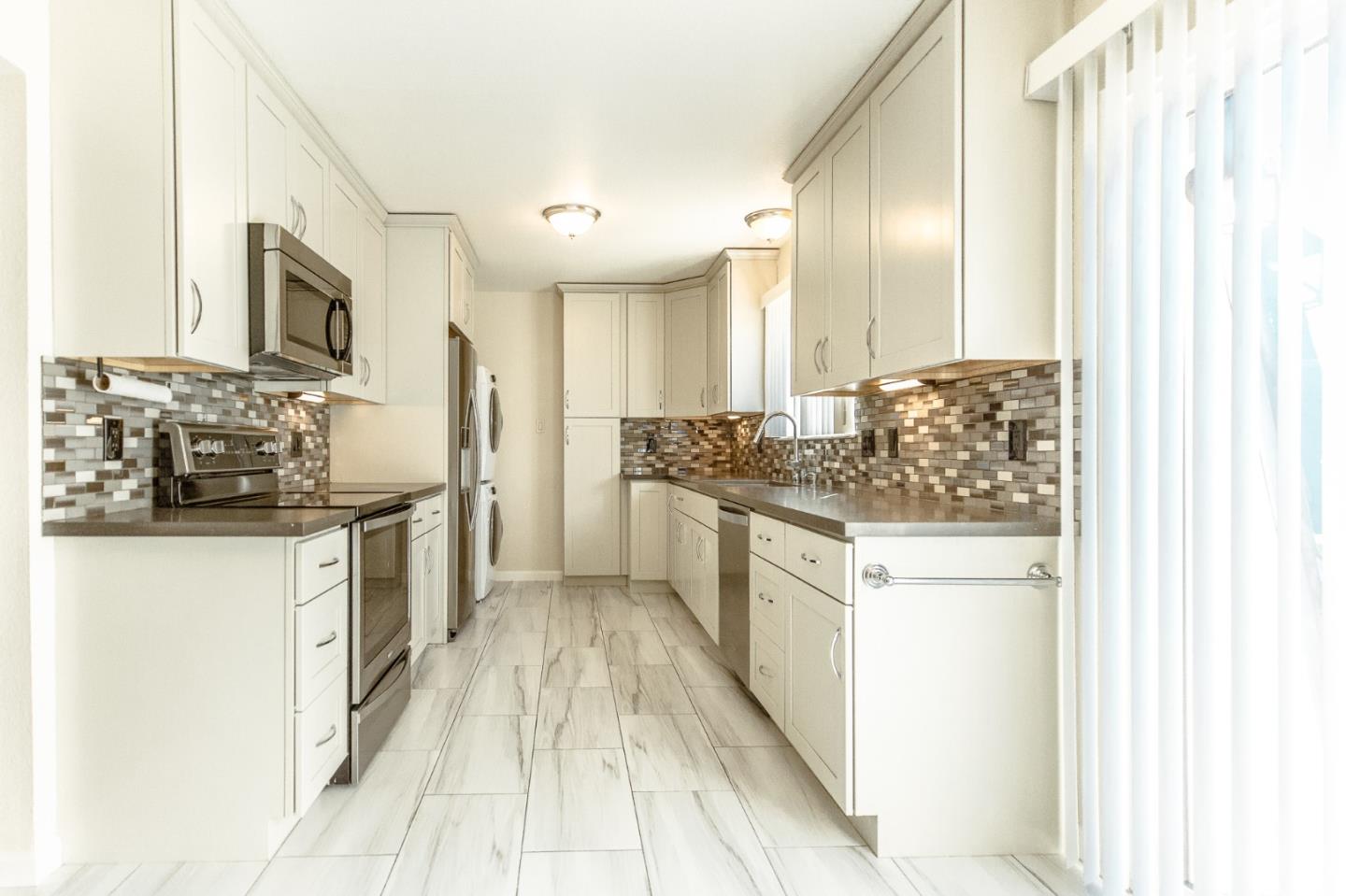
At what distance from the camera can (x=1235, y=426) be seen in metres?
1.40

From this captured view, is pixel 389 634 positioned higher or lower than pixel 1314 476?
lower

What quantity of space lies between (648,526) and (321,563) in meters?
3.53

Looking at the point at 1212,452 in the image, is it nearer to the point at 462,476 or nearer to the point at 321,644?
the point at 321,644

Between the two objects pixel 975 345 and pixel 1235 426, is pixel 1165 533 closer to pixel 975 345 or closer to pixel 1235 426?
pixel 1235 426

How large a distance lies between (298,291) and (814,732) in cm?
218

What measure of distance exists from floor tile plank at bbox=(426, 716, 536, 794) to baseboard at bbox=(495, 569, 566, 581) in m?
3.04

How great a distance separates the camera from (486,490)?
190 inches

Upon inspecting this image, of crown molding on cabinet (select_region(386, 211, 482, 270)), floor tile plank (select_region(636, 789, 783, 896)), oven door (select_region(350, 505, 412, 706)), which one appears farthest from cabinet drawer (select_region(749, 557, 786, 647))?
crown molding on cabinet (select_region(386, 211, 482, 270))

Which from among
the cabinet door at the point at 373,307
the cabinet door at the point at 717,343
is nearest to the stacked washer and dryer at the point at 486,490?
the cabinet door at the point at 373,307

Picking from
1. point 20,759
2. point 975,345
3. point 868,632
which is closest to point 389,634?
point 20,759

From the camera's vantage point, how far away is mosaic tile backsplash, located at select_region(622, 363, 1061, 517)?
2096 millimetres

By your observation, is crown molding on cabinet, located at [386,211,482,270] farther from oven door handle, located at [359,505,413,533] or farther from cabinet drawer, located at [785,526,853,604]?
cabinet drawer, located at [785,526,853,604]

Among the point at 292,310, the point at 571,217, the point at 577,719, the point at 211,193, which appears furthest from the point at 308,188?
the point at 577,719

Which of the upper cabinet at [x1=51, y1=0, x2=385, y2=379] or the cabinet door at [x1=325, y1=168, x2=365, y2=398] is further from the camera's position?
the cabinet door at [x1=325, y1=168, x2=365, y2=398]
